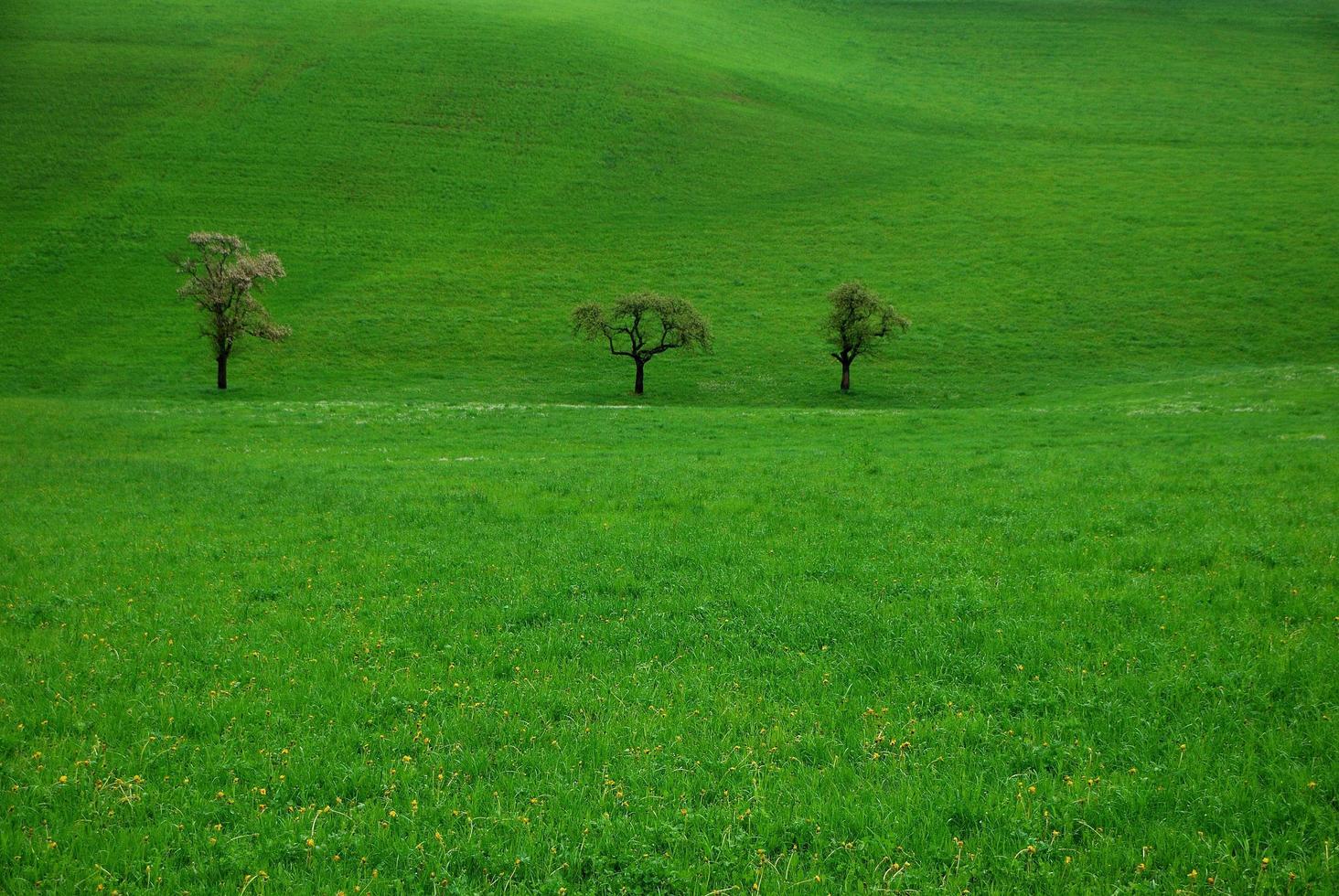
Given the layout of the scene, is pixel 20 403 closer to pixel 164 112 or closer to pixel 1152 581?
pixel 1152 581

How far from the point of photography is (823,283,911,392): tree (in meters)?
58.8

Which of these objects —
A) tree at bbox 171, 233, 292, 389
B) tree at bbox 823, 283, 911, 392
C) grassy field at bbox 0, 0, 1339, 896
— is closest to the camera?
grassy field at bbox 0, 0, 1339, 896

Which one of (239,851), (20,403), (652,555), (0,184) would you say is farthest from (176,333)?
(239,851)

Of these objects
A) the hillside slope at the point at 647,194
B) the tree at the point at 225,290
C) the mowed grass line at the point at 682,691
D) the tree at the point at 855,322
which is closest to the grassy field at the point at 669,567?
the mowed grass line at the point at 682,691

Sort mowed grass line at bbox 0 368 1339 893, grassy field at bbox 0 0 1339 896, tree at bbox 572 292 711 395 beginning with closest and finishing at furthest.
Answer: mowed grass line at bbox 0 368 1339 893 < grassy field at bbox 0 0 1339 896 < tree at bbox 572 292 711 395

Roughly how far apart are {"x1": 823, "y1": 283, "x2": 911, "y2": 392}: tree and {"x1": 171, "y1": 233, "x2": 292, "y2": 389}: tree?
42.7 metres

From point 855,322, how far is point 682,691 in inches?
2147

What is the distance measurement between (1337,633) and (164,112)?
118816 mm

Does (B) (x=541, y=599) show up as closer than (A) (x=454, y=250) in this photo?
Yes

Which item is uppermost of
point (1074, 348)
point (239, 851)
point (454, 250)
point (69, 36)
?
point (69, 36)

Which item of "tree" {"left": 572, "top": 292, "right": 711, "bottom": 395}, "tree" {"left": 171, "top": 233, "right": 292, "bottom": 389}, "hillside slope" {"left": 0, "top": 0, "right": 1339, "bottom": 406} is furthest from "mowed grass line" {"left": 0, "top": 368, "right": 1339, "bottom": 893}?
"tree" {"left": 171, "top": 233, "right": 292, "bottom": 389}

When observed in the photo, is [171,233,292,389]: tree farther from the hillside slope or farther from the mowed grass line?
the mowed grass line

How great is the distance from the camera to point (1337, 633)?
891cm

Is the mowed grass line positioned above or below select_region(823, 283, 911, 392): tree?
below
